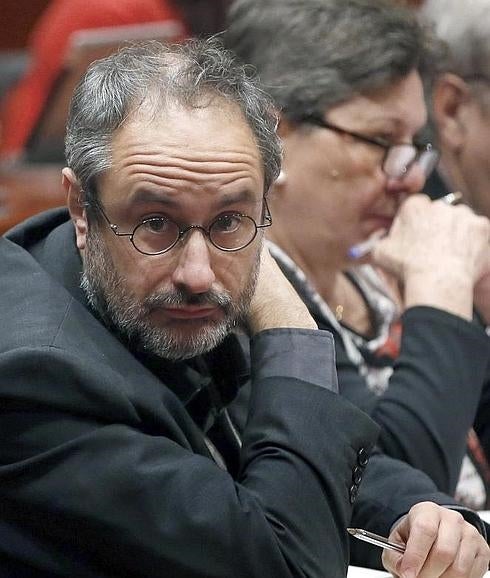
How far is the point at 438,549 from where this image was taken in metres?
1.49

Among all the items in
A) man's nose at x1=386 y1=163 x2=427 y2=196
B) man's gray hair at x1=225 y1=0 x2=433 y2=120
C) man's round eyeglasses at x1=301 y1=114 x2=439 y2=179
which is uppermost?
man's gray hair at x1=225 y1=0 x2=433 y2=120

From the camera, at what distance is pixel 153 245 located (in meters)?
1.43

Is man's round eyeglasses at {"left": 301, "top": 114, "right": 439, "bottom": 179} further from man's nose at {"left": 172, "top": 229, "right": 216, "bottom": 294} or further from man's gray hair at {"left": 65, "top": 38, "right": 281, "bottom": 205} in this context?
man's nose at {"left": 172, "top": 229, "right": 216, "bottom": 294}

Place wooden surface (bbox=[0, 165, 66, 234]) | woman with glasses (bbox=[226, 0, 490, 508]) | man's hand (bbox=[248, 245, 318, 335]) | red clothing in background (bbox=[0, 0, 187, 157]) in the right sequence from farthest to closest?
1. red clothing in background (bbox=[0, 0, 187, 157])
2. wooden surface (bbox=[0, 165, 66, 234])
3. woman with glasses (bbox=[226, 0, 490, 508])
4. man's hand (bbox=[248, 245, 318, 335])

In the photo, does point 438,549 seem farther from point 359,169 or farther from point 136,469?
point 359,169

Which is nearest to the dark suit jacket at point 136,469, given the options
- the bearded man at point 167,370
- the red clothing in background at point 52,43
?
the bearded man at point 167,370

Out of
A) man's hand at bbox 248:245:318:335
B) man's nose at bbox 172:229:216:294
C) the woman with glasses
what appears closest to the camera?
man's nose at bbox 172:229:216:294

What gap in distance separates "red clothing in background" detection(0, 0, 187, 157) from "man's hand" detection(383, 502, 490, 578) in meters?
2.25

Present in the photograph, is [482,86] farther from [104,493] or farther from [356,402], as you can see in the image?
[104,493]

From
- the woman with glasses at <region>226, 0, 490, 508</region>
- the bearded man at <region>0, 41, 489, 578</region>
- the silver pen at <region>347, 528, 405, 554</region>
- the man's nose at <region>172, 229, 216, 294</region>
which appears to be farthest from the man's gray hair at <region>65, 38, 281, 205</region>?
the woman with glasses at <region>226, 0, 490, 508</region>

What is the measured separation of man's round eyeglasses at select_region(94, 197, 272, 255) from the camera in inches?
56.4

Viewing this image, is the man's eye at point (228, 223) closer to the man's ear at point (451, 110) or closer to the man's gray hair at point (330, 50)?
the man's gray hair at point (330, 50)

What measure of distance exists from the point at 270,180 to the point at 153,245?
8.0 inches

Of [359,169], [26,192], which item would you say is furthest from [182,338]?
[26,192]
